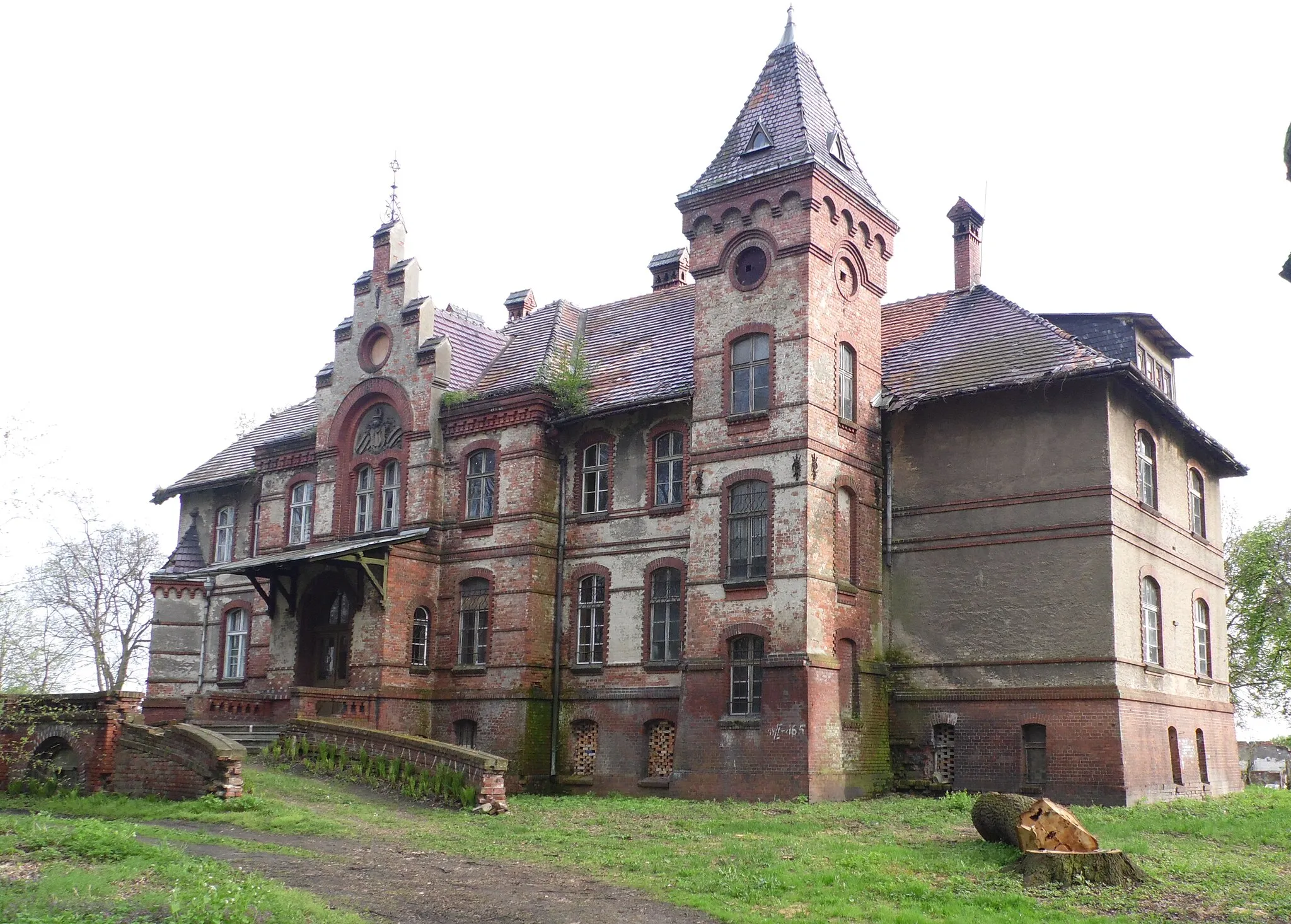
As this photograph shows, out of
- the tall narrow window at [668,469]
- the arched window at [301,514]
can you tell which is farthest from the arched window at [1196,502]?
the arched window at [301,514]

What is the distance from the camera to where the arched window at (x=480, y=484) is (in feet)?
88.8

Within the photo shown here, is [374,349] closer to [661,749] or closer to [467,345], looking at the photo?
[467,345]

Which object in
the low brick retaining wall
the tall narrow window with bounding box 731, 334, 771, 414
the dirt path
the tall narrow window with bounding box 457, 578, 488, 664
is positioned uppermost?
the tall narrow window with bounding box 731, 334, 771, 414

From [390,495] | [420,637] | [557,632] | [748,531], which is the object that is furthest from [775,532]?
[390,495]

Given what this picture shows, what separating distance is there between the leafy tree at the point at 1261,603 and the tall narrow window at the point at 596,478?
23.1 metres

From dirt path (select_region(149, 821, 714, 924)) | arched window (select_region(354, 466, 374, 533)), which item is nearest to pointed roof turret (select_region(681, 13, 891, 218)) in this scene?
arched window (select_region(354, 466, 374, 533))

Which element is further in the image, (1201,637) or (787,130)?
(1201,637)

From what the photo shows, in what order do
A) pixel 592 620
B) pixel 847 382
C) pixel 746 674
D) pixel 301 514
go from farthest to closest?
pixel 301 514
pixel 592 620
pixel 847 382
pixel 746 674

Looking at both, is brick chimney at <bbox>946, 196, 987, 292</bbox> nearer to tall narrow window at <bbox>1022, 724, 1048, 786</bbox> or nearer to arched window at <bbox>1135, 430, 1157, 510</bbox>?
arched window at <bbox>1135, 430, 1157, 510</bbox>

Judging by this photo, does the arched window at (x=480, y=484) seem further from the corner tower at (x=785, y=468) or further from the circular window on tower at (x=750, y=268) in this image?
the circular window on tower at (x=750, y=268)

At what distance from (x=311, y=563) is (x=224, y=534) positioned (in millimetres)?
7786

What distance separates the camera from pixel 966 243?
27.3m

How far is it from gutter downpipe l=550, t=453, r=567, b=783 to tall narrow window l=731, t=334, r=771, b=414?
4767mm

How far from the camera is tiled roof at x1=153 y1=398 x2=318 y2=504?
32844 millimetres
